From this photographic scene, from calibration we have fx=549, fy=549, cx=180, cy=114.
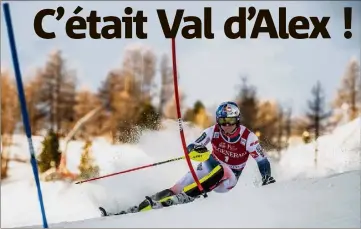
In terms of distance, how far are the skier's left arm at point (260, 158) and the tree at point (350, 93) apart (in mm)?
21843

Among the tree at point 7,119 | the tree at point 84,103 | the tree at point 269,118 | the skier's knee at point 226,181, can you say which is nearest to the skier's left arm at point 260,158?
the skier's knee at point 226,181

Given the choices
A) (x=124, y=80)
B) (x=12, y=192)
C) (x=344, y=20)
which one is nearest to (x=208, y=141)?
(x=344, y=20)

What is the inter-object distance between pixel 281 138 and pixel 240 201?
24126 mm

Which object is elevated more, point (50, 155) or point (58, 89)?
point (58, 89)

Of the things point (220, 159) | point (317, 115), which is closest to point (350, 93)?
point (317, 115)

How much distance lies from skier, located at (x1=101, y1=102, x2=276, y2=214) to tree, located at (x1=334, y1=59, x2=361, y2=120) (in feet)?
71.5

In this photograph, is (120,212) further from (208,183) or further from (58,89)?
(58,89)

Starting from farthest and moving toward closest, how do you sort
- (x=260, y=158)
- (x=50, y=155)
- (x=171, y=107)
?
(x=171, y=107) → (x=50, y=155) → (x=260, y=158)

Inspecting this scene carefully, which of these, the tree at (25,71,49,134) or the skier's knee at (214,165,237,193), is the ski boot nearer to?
the skier's knee at (214,165,237,193)

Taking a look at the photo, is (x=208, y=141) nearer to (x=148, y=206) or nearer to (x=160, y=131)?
(x=148, y=206)

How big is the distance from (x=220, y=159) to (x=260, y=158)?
29.3 inches

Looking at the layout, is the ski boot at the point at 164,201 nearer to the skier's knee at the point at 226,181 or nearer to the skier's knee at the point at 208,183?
the skier's knee at the point at 208,183

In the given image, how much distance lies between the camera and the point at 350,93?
2908 centimetres

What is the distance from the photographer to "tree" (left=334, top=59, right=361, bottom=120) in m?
28.8
